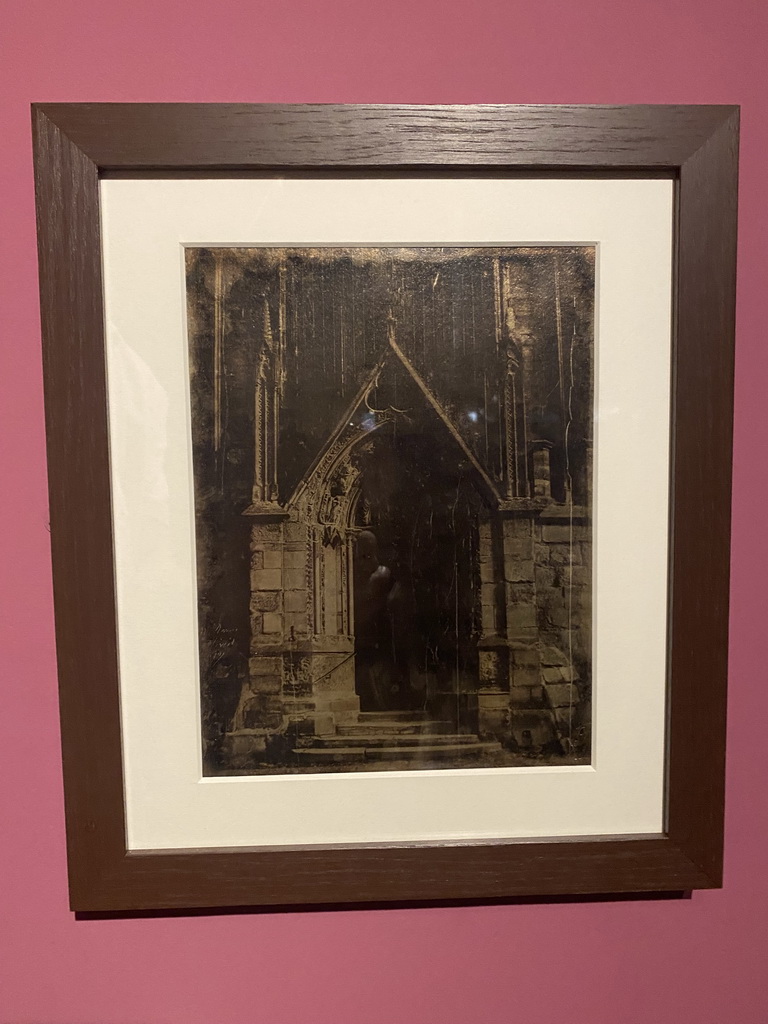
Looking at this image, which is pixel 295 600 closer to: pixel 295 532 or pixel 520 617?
pixel 295 532

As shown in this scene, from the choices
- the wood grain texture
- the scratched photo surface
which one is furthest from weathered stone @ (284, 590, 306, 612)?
the wood grain texture

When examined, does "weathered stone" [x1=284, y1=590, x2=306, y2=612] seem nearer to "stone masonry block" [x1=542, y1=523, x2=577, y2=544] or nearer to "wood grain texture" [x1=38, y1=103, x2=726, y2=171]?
"stone masonry block" [x1=542, y1=523, x2=577, y2=544]

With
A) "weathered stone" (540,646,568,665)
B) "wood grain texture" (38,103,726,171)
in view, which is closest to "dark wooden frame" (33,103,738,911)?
"wood grain texture" (38,103,726,171)

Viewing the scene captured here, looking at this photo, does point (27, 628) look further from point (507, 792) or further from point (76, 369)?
point (507, 792)

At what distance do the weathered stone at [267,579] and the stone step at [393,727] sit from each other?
0.49ft

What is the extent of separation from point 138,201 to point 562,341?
1.30 feet

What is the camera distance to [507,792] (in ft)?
2.05

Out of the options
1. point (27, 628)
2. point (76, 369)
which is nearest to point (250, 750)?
point (27, 628)

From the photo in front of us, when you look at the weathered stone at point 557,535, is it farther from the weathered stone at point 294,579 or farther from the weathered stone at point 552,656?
the weathered stone at point 294,579

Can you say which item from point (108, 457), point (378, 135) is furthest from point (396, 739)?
point (378, 135)

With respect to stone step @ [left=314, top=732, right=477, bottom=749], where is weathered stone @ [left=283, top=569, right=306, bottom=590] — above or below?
above

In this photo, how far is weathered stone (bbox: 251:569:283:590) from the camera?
60 centimetres

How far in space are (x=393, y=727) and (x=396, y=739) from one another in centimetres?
1

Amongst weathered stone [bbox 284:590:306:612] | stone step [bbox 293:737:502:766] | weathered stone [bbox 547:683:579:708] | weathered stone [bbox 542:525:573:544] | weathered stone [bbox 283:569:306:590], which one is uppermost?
weathered stone [bbox 542:525:573:544]
